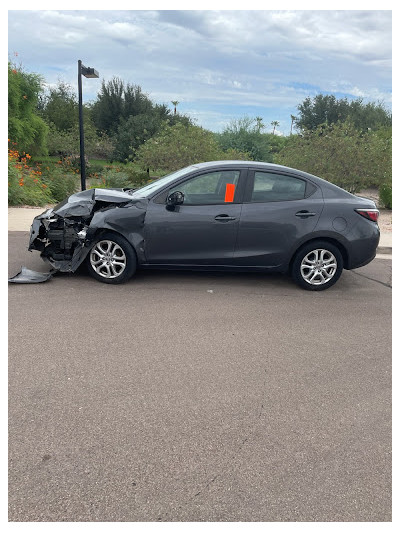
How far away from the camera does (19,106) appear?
2384cm

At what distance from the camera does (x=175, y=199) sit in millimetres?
6410

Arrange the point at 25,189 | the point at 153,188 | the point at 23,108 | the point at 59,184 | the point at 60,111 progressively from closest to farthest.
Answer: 1. the point at 153,188
2. the point at 25,189
3. the point at 59,184
4. the point at 23,108
5. the point at 60,111

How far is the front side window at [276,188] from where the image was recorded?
21.7 feet

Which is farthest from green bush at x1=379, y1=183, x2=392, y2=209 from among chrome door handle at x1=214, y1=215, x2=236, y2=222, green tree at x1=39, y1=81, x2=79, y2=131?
green tree at x1=39, y1=81, x2=79, y2=131

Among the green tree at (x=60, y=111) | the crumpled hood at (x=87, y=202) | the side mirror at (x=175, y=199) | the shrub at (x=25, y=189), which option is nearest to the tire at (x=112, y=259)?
the crumpled hood at (x=87, y=202)

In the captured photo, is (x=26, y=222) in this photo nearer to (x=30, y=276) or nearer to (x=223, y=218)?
(x=30, y=276)

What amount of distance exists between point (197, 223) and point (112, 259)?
48.4 inches

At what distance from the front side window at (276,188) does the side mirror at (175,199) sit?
99 cm

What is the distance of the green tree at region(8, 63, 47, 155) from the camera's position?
2258cm

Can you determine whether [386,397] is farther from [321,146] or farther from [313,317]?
[321,146]

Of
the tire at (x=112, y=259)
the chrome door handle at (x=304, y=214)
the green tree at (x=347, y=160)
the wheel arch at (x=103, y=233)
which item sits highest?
the green tree at (x=347, y=160)

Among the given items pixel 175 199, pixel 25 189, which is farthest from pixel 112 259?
pixel 25 189

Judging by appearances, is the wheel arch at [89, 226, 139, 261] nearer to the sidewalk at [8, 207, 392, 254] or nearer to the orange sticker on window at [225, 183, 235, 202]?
the orange sticker on window at [225, 183, 235, 202]

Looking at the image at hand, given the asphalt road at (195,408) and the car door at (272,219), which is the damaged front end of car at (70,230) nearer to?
the asphalt road at (195,408)
